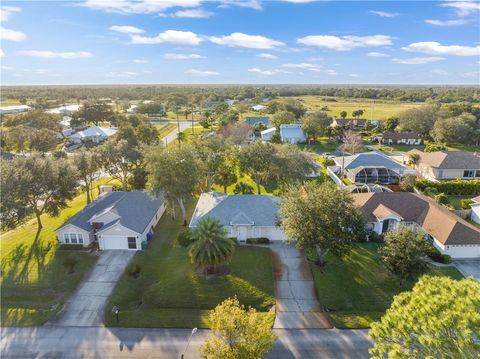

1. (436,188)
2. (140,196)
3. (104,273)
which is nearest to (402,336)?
(104,273)

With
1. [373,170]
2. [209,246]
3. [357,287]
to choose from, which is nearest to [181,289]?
[209,246]

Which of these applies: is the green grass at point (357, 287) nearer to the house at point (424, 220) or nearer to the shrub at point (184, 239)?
the house at point (424, 220)

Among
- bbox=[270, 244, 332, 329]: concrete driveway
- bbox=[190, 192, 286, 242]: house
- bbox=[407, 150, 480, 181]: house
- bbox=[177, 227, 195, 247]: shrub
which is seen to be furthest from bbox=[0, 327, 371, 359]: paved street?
bbox=[407, 150, 480, 181]: house

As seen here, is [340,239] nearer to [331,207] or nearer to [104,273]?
[331,207]

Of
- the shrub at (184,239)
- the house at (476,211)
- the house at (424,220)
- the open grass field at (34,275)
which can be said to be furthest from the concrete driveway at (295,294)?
the house at (476,211)

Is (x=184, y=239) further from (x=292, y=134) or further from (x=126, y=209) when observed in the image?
(x=292, y=134)
